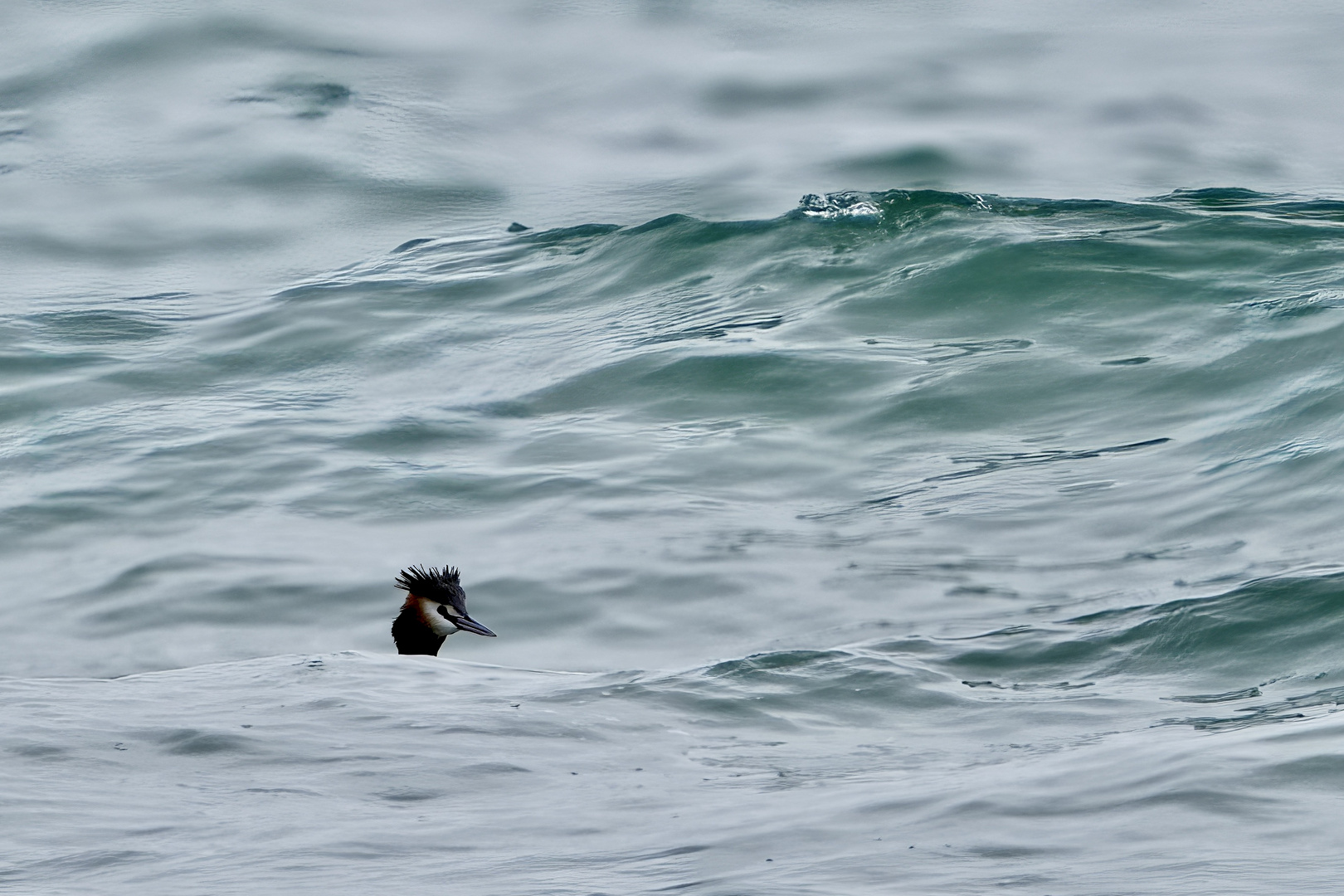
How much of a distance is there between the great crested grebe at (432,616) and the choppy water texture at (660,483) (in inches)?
7.5

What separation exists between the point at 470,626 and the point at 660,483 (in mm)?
1712

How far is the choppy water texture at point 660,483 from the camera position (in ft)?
13.8

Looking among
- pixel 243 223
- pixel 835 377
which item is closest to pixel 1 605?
pixel 835 377

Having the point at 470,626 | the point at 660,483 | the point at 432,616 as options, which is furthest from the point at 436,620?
the point at 660,483

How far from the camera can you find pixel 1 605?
316 inches

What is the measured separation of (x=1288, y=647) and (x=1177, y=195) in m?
6.02

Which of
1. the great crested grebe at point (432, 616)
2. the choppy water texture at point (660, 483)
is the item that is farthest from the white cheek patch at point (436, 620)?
the choppy water texture at point (660, 483)

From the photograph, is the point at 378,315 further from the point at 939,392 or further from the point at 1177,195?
the point at 1177,195

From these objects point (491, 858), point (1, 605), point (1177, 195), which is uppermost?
point (1177, 195)

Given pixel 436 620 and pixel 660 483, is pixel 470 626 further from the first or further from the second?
pixel 660 483

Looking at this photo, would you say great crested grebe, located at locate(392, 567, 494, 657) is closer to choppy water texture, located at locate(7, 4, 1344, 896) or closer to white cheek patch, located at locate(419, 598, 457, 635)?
white cheek patch, located at locate(419, 598, 457, 635)

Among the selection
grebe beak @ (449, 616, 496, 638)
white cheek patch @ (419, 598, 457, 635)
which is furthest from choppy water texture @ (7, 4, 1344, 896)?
white cheek patch @ (419, 598, 457, 635)

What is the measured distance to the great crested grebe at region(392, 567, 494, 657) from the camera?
7.31 m

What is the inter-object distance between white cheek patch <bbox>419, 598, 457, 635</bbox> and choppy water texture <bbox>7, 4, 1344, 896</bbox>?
21 centimetres
